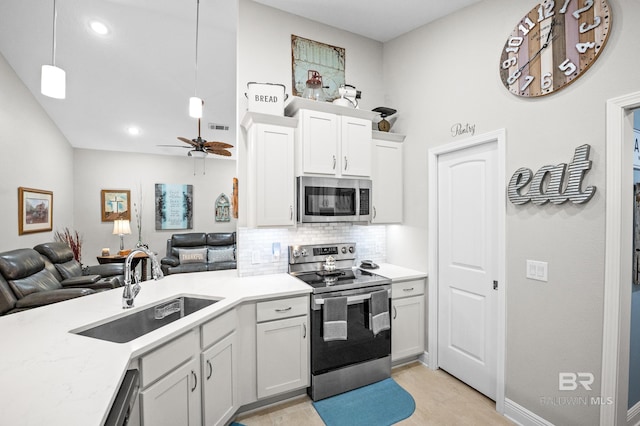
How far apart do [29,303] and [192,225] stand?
401cm

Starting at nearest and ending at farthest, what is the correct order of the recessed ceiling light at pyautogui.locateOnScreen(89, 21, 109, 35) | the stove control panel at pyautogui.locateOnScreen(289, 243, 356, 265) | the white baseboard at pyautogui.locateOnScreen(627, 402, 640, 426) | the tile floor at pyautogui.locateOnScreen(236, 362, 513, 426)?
the white baseboard at pyautogui.locateOnScreen(627, 402, 640, 426)
the tile floor at pyautogui.locateOnScreen(236, 362, 513, 426)
the stove control panel at pyautogui.locateOnScreen(289, 243, 356, 265)
the recessed ceiling light at pyautogui.locateOnScreen(89, 21, 109, 35)

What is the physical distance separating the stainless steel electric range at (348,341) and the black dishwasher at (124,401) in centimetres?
133

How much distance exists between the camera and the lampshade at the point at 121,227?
5.97 meters

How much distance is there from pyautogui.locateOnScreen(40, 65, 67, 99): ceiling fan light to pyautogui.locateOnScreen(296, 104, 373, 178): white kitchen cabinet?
158cm

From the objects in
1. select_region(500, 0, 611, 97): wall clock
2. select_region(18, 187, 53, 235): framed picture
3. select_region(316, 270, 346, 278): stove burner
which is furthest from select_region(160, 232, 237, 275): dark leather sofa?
select_region(500, 0, 611, 97): wall clock

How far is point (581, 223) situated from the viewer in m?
1.74

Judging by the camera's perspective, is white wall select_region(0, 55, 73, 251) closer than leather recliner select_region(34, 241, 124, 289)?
Yes

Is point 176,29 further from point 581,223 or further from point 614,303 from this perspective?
point 614,303

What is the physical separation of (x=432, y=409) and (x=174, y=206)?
6.48m

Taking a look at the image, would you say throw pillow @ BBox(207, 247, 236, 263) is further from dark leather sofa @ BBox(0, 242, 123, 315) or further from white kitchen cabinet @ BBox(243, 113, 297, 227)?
white kitchen cabinet @ BBox(243, 113, 297, 227)

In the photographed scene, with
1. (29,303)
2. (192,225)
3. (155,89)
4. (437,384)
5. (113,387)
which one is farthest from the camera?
(192,225)

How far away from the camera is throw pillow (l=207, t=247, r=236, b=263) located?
615 cm

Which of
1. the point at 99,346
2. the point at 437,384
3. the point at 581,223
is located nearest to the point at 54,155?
the point at 99,346

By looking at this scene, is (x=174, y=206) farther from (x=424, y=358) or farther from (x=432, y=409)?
Result: (x=432, y=409)
